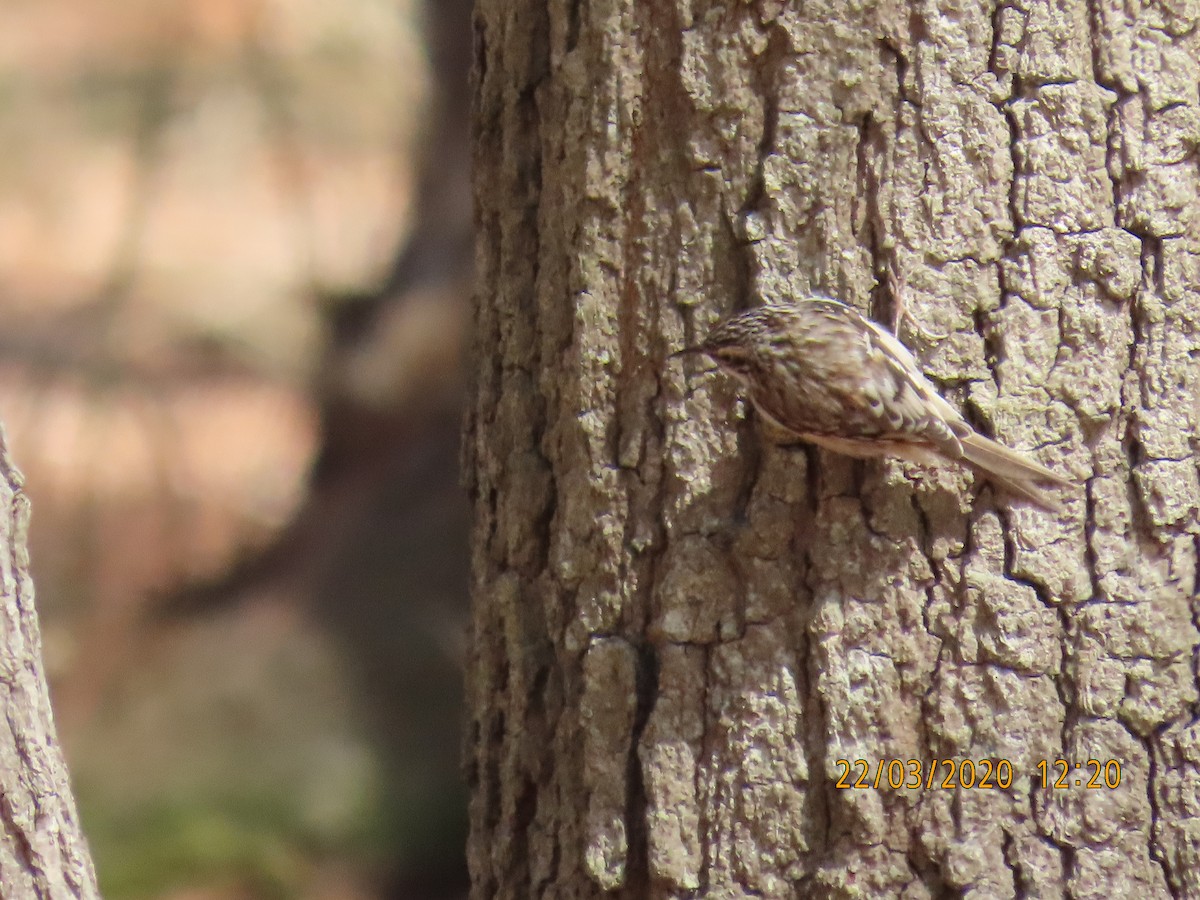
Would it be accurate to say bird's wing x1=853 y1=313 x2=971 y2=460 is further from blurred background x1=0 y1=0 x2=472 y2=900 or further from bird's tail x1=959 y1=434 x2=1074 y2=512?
blurred background x1=0 y1=0 x2=472 y2=900

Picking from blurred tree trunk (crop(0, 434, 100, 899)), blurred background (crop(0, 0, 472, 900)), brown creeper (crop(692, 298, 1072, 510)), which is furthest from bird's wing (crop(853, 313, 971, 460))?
blurred background (crop(0, 0, 472, 900))

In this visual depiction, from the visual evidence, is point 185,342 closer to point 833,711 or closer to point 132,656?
point 132,656

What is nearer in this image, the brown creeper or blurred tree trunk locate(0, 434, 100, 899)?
blurred tree trunk locate(0, 434, 100, 899)

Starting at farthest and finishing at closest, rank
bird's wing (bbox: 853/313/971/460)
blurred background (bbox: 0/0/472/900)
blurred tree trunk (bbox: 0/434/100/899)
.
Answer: blurred background (bbox: 0/0/472/900) < bird's wing (bbox: 853/313/971/460) < blurred tree trunk (bbox: 0/434/100/899)

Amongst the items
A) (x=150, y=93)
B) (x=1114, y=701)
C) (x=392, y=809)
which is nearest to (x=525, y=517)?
(x=1114, y=701)
